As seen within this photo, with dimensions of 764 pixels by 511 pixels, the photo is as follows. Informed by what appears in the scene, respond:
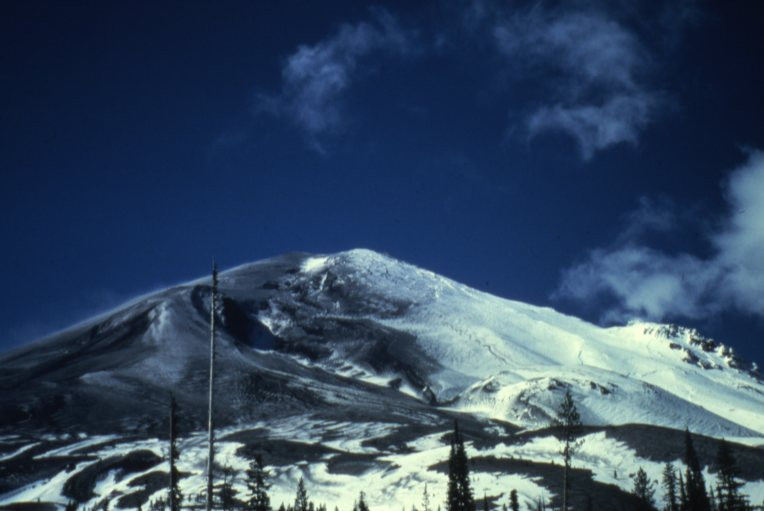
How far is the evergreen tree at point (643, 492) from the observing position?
140125 millimetres

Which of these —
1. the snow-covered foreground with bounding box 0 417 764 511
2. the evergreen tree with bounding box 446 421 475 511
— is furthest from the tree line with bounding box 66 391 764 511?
the snow-covered foreground with bounding box 0 417 764 511

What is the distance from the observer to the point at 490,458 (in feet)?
561

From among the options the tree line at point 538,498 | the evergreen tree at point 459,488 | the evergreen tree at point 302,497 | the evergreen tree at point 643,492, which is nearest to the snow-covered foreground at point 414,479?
the evergreen tree at point 643,492

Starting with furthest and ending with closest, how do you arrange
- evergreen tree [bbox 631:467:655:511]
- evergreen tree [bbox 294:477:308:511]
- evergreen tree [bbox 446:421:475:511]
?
evergreen tree [bbox 631:467:655:511]
evergreen tree [bbox 294:477:308:511]
evergreen tree [bbox 446:421:475:511]

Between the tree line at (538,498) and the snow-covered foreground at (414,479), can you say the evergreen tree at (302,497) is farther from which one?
the snow-covered foreground at (414,479)

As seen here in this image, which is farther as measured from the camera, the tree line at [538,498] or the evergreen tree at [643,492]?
the evergreen tree at [643,492]

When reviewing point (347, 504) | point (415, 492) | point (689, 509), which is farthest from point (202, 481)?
point (689, 509)

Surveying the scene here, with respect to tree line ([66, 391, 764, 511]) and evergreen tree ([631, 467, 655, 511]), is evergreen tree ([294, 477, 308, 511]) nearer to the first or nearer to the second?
tree line ([66, 391, 764, 511])

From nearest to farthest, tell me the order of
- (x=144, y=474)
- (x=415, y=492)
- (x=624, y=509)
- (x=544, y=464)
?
1. (x=624, y=509)
2. (x=415, y=492)
3. (x=544, y=464)
4. (x=144, y=474)

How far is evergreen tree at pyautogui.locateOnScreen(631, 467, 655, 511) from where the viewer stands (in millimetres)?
140125

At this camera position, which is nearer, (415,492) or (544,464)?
(415,492)

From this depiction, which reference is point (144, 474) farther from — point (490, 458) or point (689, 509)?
point (689, 509)

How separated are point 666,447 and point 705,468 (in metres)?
14.9

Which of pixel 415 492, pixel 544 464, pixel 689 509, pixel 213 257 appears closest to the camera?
pixel 213 257
